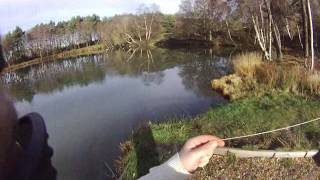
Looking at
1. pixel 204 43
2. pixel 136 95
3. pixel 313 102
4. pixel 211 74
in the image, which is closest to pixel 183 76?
pixel 211 74

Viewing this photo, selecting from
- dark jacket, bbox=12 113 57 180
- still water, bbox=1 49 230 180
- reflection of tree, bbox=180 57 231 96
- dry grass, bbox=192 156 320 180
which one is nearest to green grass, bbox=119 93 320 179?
dry grass, bbox=192 156 320 180

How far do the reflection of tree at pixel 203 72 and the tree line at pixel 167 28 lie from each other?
3.23 m

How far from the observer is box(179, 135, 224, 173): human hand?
6.66 ft

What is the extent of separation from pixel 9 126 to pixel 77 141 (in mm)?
12572

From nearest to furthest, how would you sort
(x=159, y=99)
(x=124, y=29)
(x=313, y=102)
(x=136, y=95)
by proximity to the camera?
(x=313, y=102), (x=159, y=99), (x=136, y=95), (x=124, y=29)

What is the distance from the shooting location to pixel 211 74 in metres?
23.3

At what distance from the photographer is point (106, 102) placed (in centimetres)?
1872

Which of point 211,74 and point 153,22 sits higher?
point 153,22

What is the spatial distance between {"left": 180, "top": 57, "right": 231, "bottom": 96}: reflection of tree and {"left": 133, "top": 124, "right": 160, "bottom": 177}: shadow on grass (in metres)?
7.46

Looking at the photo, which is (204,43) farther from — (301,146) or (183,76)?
(301,146)

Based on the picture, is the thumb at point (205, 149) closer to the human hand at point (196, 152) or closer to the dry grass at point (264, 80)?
the human hand at point (196, 152)

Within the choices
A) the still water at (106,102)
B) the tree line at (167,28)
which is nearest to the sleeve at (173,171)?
the still water at (106,102)

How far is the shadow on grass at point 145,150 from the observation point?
8.23 meters

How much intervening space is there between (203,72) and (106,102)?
7.43m
